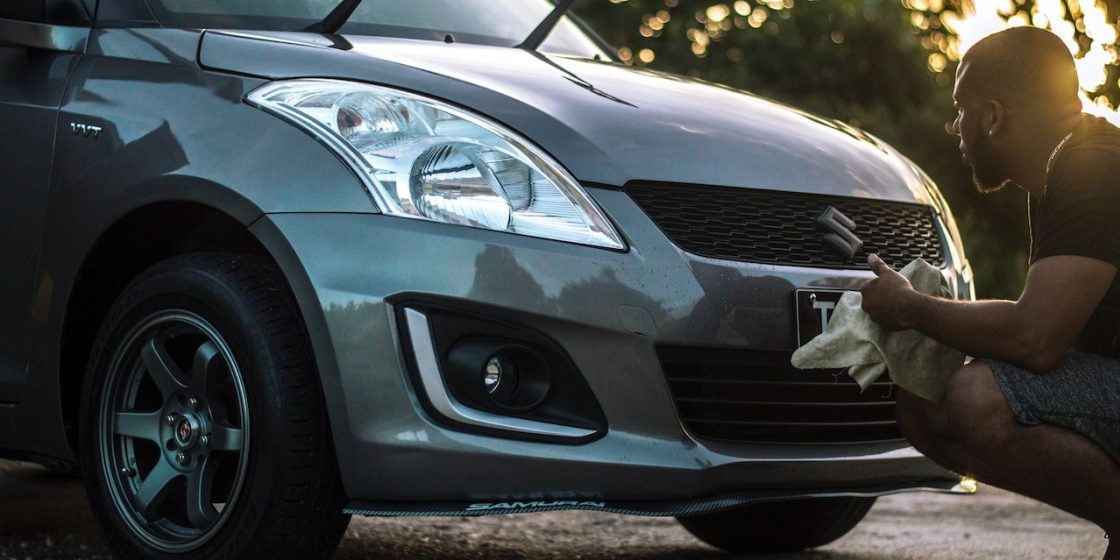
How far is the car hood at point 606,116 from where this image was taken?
3.26 m

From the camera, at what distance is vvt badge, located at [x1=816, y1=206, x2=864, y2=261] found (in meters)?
3.42

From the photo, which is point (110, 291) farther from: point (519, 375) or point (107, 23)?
point (519, 375)

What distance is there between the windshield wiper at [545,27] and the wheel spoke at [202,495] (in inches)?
68.6

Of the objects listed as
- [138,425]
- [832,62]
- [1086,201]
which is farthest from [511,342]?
[832,62]

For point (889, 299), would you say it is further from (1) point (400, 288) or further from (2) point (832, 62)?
(2) point (832, 62)

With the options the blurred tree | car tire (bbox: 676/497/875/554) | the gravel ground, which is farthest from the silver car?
the blurred tree

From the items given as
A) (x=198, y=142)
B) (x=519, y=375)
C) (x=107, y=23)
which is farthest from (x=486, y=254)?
(x=107, y=23)

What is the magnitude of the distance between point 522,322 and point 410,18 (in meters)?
1.50

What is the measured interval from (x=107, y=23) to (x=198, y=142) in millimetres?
690

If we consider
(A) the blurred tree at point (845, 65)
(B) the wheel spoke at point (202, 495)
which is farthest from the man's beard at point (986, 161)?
(A) the blurred tree at point (845, 65)

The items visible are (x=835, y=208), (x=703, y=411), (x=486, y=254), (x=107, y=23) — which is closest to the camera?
(x=486, y=254)

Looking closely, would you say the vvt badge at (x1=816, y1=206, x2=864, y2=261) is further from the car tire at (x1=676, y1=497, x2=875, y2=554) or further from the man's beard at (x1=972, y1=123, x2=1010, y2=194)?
the car tire at (x1=676, y1=497, x2=875, y2=554)

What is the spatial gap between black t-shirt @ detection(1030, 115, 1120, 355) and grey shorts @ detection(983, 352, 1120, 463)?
0.48ft

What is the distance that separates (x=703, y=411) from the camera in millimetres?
3230
